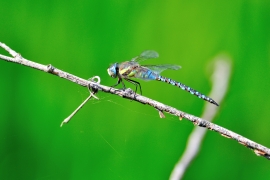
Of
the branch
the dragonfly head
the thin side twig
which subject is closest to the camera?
the branch

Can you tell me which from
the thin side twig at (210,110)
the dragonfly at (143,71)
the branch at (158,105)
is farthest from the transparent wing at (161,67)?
the branch at (158,105)

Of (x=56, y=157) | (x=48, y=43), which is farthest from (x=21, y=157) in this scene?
(x=48, y=43)

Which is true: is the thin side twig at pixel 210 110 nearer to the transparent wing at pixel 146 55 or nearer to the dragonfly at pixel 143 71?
the dragonfly at pixel 143 71

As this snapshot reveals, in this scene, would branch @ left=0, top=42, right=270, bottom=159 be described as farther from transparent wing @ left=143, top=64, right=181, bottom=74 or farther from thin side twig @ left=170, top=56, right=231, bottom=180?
transparent wing @ left=143, top=64, right=181, bottom=74

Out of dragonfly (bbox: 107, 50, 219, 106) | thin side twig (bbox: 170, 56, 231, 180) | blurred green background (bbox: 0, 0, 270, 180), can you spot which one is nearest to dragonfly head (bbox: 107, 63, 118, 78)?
dragonfly (bbox: 107, 50, 219, 106)

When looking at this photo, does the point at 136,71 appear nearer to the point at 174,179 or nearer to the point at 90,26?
the point at 90,26

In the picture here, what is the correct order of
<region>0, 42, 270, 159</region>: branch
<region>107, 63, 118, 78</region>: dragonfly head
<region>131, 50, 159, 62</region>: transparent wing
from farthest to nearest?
<region>131, 50, 159, 62</region>: transparent wing, <region>107, 63, 118, 78</region>: dragonfly head, <region>0, 42, 270, 159</region>: branch

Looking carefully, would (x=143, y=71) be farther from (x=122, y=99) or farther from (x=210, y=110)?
(x=210, y=110)
